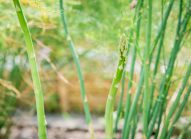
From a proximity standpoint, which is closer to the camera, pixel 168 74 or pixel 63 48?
pixel 168 74

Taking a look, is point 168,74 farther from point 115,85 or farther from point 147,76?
point 115,85

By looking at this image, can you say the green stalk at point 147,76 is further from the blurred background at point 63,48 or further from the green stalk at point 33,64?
the green stalk at point 33,64

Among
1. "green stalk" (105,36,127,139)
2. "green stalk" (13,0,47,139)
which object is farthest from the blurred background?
"green stalk" (105,36,127,139)

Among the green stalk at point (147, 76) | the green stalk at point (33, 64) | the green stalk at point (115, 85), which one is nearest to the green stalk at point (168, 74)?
the green stalk at point (147, 76)

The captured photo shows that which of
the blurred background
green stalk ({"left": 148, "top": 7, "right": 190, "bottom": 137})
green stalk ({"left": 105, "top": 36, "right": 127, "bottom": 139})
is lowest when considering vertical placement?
green stalk ({"left": 105, "top": 36, "right": 127, "bottom": 139})

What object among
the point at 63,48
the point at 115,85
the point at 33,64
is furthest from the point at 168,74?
the point at 63,48

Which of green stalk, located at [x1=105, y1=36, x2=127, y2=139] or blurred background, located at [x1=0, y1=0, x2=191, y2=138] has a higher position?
blurred background, located at [x1=0, y1=0, x2=191, y2=138]

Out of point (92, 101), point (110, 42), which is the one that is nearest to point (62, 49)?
point (110, 42)

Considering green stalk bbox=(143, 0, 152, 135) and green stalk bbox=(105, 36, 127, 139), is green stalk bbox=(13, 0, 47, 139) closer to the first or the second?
green stalk bbox=(105, 36, 127, 139)
